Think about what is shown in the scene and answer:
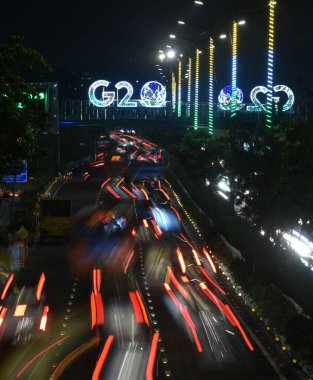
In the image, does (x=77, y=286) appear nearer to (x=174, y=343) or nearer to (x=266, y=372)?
(x=174, y=343)

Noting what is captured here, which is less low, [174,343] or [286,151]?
[286,151]

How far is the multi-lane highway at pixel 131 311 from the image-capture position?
20016 mm

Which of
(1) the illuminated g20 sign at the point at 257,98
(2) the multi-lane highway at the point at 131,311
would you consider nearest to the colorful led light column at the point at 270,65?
(2) the multi-lane highway at the point at 131,311

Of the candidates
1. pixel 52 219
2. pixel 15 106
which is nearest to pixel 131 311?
pixel 15 106

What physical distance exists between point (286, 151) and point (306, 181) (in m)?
2.13

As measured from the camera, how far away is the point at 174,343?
22.5 metres

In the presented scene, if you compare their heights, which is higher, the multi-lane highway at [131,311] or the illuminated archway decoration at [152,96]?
the illuminated archway decoration at [152,96]

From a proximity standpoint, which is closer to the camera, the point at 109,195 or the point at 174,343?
the point at 174,343

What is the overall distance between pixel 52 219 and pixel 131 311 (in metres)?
18.1

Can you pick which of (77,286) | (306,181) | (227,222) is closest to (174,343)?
(306,181)

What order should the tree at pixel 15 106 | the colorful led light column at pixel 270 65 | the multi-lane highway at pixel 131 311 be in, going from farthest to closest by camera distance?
the colorful led light column at pixel 270 65 < the multi-lane highway at pixel 131 311 < the tree at pixel 15 106

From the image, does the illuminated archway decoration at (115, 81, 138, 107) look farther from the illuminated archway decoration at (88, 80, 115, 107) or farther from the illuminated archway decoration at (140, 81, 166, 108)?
the illuminated archway decoration at (88, 80, 115, 107)

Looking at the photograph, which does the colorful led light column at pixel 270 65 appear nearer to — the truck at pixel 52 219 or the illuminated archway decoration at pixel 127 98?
the truck at pixel 52 219

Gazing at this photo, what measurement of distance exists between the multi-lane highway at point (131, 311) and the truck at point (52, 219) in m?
0.80
